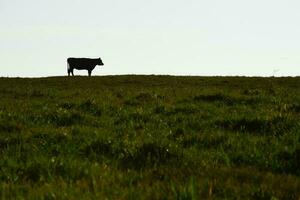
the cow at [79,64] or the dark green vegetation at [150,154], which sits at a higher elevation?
the cow at [79,64]

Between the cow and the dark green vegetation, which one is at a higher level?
the cow

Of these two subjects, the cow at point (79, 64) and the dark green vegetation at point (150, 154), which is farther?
the cow at point (79, 64)

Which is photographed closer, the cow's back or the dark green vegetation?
the dark green vegetation

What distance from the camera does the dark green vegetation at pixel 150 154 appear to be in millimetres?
6363

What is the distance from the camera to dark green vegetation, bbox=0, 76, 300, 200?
6363mm

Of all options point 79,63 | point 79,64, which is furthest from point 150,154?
point 79,63

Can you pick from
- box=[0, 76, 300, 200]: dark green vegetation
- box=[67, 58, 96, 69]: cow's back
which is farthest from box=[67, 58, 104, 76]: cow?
box=[0, 76, 300, 200]: dark green vegetation

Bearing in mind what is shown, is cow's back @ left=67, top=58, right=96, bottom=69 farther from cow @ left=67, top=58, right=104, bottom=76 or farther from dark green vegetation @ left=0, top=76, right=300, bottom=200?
dark green vegetation @ left=0, top=76, right=300, bottom=200

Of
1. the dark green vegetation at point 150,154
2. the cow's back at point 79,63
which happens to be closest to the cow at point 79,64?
the cow's back at point 79,63

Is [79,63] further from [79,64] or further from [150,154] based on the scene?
[150,154]

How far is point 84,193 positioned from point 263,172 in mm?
2789

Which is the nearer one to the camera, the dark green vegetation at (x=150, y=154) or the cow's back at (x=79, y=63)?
the dark green vegetation at (x=150, y=154)

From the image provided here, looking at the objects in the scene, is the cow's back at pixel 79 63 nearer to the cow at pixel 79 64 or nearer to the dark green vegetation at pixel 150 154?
the cow at pixel 79 64

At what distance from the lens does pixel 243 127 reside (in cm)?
1194
